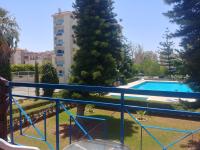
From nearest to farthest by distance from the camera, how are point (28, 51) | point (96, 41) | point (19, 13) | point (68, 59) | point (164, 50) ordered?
point (96, 41) < point (19, 13) < point (164, 50) < point (68, 59) < point (28, 51)

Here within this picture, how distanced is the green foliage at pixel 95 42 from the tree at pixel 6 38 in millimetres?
6926

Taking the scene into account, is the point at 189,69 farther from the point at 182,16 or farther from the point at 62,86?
the point at 62,86

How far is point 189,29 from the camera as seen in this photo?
9.36 meters

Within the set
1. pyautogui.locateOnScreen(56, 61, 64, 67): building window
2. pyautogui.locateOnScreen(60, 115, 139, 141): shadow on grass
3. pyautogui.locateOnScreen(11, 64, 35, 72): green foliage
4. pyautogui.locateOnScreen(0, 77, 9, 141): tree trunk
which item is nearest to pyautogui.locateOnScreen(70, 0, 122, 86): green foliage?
pyautogui.locateOnScreen(60, 115, 139, 141): shadow on grass

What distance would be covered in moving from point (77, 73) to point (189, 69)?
5152 mm

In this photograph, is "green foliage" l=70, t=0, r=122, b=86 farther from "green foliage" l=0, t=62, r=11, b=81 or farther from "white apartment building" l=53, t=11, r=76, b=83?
"white apartment building" l=53, t=11, r=76, b=83

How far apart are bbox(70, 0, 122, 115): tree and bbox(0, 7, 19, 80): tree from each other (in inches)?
273

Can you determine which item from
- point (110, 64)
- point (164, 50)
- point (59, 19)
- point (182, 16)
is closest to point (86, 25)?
point (110, 64)

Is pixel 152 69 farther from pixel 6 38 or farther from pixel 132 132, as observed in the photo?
pixel 132 132

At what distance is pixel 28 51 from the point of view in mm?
53469

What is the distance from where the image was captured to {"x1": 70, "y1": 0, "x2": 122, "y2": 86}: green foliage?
1174 cm

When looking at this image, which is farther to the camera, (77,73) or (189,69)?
(77,73)

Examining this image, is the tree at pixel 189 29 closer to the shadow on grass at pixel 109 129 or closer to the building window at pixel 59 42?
the shadow on grass at pixel 109 129

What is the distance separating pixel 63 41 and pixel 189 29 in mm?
24865
